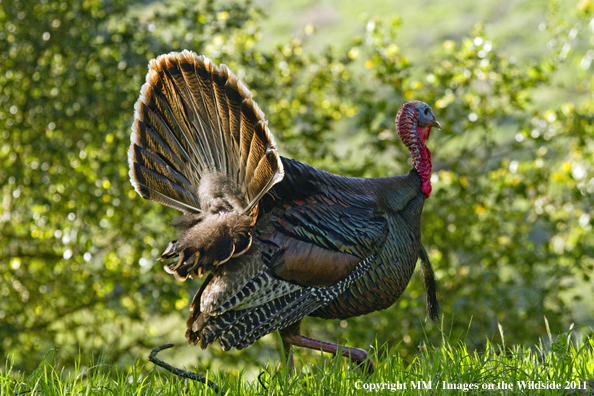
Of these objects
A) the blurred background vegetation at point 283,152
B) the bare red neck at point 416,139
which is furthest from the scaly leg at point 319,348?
the blurred background vegetation at point 283,152

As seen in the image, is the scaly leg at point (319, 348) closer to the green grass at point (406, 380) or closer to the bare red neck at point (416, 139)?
the green grass at point (406, 380)

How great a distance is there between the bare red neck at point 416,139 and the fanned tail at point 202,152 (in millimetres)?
1192

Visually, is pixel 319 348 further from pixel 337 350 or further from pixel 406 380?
pixel 406 380

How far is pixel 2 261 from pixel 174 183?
4.36 metres

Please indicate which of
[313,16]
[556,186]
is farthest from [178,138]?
[313,16]

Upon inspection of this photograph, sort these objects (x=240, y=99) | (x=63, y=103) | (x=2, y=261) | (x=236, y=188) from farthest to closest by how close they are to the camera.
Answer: (x=2, y=261) → (x=63, y=103) → (x=236, y=188) → (x=240, y=99)

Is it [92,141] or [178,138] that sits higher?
[92,141]

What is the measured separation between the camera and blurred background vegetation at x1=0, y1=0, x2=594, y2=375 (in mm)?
6805

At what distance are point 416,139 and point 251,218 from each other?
1304 millimetres

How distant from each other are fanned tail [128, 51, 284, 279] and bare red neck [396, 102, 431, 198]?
119 centimetres

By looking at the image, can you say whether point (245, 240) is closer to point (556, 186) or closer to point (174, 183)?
point (174, 183)

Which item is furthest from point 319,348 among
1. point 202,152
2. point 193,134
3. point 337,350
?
point 193,134

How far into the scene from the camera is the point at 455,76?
706cm

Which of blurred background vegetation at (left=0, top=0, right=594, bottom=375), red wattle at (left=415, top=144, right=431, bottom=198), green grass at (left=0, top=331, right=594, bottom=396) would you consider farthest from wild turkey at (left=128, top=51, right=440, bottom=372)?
blurred background vegetation at (left=0, top=0, right=594, bottom=375)
